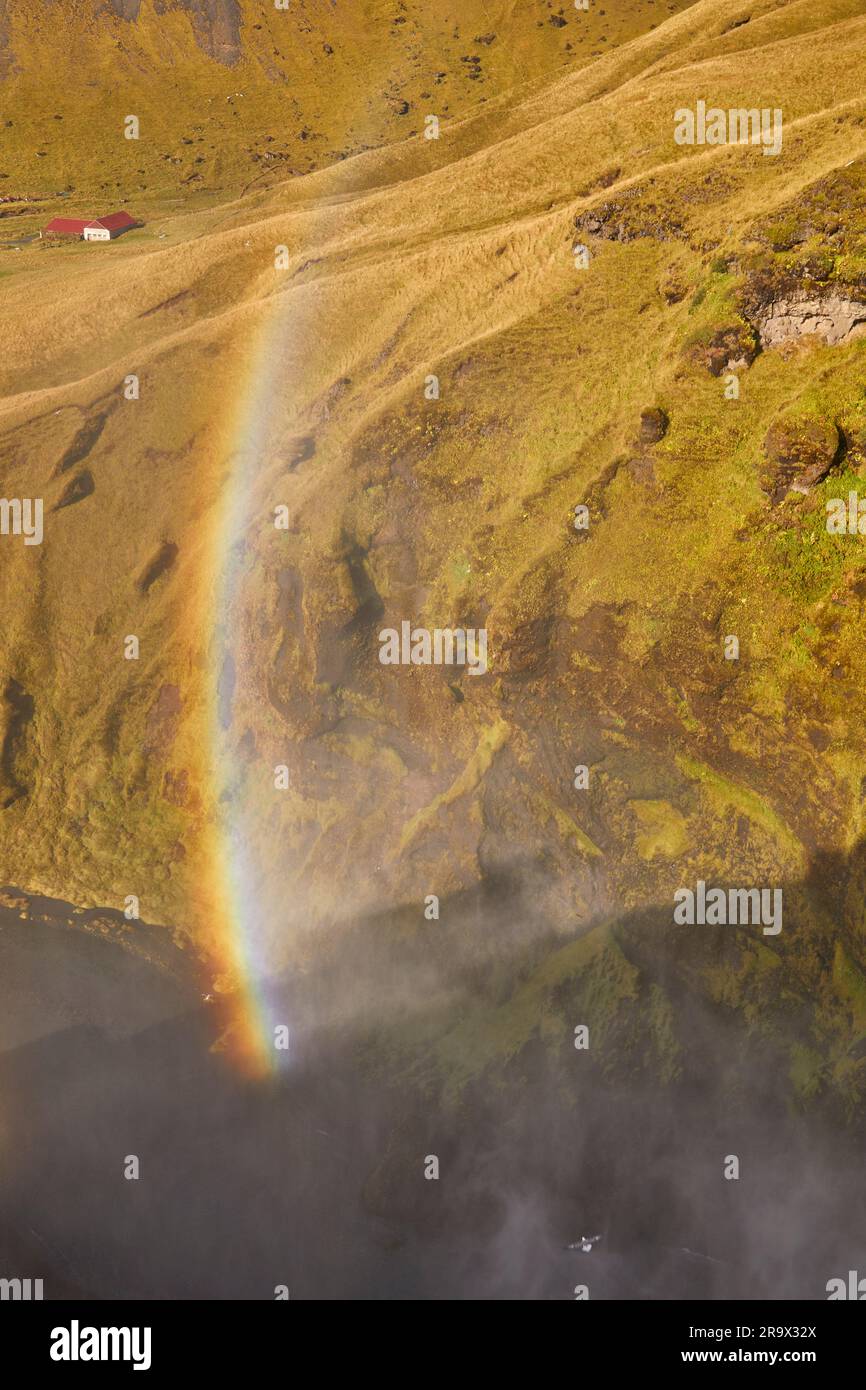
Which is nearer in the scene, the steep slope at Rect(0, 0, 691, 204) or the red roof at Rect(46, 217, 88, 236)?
the red roof at Rect(46, 217, 88, 236)

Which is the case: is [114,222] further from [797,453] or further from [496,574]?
[797,453]

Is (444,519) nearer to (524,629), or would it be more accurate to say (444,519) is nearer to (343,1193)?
(524,629)

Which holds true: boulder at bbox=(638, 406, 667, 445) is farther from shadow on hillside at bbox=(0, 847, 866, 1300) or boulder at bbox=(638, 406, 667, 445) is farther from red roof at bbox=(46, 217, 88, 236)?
red roof at bbox=(46, 217, 88, 236)

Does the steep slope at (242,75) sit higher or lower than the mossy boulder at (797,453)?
higher

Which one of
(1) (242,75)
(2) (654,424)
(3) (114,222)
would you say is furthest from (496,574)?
(1) (242,75)

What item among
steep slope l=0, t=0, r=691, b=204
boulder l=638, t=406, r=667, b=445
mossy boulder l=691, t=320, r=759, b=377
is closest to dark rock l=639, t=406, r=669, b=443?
boulder l=638, t=406, r=667, b=445

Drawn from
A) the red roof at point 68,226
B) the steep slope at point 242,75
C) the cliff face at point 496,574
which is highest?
the steep slope at point 242,75

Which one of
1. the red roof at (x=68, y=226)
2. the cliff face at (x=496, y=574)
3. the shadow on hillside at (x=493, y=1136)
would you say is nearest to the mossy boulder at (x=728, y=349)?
the cliff face at (x=496, y=574)

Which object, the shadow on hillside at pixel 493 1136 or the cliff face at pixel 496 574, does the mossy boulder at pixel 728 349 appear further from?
the shadow on hillside at pixel 493 1136
